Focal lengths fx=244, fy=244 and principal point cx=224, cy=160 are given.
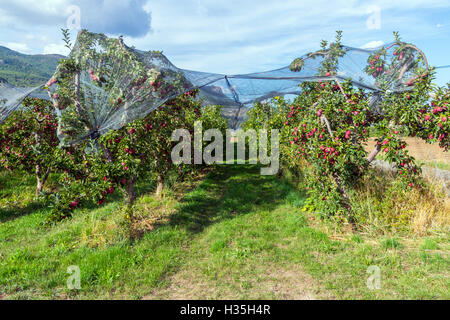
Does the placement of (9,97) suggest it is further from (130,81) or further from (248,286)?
(248,286)

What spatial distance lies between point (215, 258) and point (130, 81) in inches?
127

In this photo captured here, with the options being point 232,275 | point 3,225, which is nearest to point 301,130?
point 232,275

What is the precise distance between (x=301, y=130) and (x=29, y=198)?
7.76 m

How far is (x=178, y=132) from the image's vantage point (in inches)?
278

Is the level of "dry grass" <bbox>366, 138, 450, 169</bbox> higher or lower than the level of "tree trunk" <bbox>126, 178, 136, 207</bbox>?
higher

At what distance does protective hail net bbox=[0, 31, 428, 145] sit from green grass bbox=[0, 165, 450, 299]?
6.24 feet

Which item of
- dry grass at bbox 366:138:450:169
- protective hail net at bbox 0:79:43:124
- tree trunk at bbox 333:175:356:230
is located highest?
protective hail net at bbox 0:79:43:124

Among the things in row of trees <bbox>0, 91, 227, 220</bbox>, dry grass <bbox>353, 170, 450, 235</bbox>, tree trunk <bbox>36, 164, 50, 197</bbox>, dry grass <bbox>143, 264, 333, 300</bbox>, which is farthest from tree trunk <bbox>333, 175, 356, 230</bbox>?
tree trunk <bbox>36, 164, 50, 197</bbox>

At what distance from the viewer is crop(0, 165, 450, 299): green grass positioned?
3.06 metres

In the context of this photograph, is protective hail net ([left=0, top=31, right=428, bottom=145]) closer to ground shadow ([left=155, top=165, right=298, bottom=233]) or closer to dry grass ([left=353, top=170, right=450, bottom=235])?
dry grass ([left=353, top=170, right=450, bottom=235])

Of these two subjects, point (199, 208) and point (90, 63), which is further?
point (199, 208)

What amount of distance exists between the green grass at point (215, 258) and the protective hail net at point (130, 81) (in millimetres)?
1902

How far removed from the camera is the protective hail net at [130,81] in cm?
403
